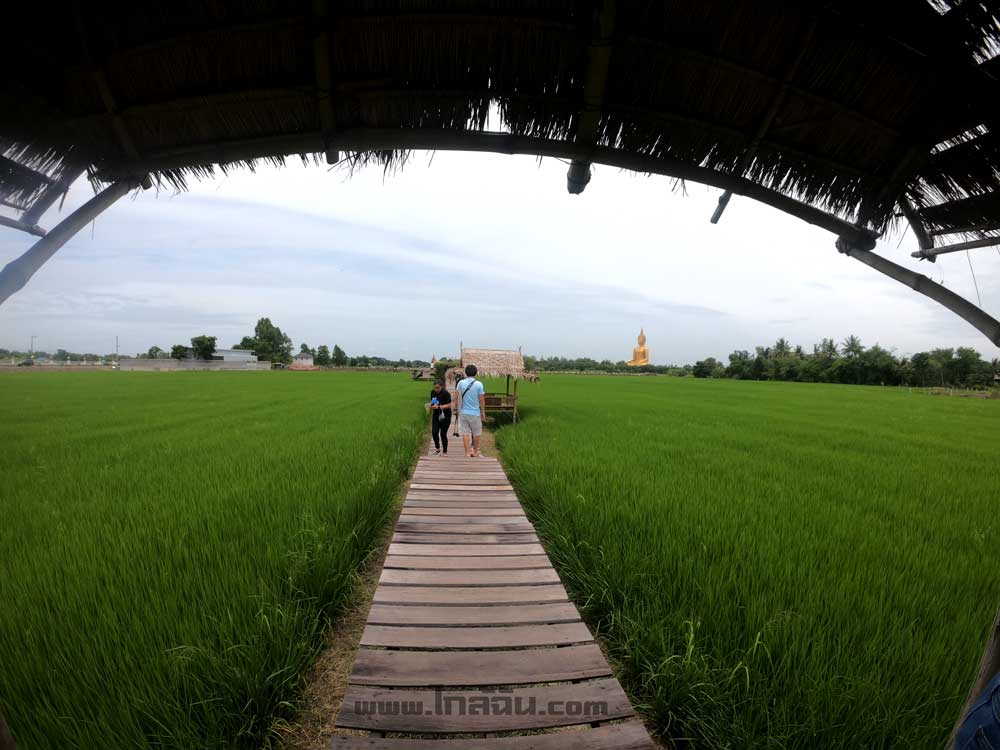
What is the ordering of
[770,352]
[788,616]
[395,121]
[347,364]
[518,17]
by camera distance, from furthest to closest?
[347,364]
[770,352]
[788,616]
[395,121]
[518,17]

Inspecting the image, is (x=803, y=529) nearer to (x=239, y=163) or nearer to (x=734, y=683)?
(x=734, y=683)

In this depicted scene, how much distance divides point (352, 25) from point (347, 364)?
101 m

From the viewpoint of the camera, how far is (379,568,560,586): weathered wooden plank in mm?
2500

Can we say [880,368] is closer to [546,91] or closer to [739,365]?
[739,365]

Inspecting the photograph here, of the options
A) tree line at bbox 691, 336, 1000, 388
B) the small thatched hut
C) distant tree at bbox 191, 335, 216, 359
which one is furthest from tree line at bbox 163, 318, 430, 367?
tree line at bbox 691, 336, 1000, 388

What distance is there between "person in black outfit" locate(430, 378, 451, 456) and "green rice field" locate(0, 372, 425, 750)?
1.22m

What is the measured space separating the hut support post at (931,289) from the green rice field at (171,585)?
2846 mm

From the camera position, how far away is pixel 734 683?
1.77 m

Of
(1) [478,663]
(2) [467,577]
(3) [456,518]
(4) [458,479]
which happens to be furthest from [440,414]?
(1) [478,663]

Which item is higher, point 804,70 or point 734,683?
point 804,70

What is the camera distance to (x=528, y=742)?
4.70ft

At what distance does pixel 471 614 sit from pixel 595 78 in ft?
8.22

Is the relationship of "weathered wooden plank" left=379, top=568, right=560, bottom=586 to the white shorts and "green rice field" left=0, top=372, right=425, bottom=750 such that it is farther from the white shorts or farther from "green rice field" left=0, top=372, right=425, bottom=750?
the white shorts

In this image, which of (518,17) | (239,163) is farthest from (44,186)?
(518,17)
